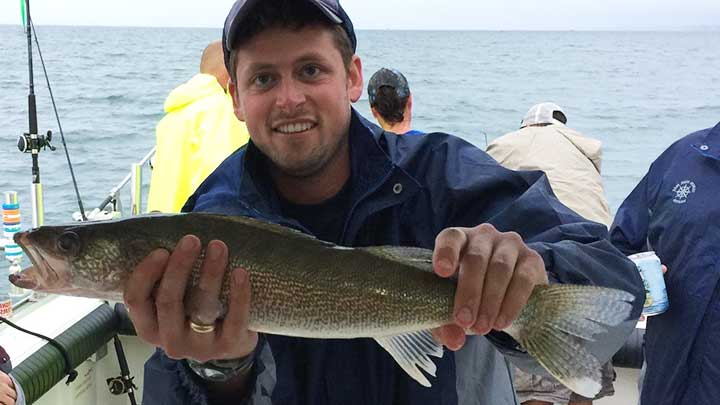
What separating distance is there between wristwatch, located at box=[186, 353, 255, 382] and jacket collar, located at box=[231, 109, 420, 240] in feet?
1.29

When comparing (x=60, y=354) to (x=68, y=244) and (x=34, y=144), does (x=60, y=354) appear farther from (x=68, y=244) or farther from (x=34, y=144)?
(x=68, y=244)

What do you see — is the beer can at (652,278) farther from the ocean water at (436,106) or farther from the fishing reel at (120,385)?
the ocean water at (436,106)

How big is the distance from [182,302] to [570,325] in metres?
0.96

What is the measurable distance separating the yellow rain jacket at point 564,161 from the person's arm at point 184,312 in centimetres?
330

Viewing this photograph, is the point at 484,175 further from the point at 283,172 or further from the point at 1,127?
the point at 1,127

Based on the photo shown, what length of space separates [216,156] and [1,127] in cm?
1265

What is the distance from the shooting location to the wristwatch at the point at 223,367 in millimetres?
1957

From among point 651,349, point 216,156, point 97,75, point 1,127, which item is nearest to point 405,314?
point 651,349

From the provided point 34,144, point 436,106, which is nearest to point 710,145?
point 34,144

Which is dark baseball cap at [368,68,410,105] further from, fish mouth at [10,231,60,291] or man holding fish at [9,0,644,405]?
fish mouth at [10,231,60,291]

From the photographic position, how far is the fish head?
1.85m

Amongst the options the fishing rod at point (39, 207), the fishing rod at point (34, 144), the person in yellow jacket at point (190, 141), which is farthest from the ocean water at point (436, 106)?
the person in yellow jacket at point (190, 141)

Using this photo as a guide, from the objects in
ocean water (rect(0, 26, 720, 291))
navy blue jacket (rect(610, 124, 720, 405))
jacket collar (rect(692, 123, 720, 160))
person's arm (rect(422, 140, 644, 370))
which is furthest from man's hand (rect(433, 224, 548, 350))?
ocean water (rect(0, 26, 720, 291))

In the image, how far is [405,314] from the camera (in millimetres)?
1884
